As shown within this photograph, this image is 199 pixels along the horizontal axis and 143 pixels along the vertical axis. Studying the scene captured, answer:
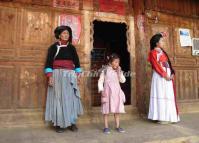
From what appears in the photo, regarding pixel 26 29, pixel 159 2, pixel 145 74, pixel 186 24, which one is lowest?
pixel 145 74

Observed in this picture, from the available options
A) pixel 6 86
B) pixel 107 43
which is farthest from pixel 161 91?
pixel 107 43

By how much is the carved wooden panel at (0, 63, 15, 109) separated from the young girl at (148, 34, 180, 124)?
2881mm

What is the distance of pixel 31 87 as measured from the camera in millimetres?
5145

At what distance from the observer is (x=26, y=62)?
202 inches

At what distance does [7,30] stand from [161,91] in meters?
3.35

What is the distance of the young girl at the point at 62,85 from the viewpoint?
183 inches

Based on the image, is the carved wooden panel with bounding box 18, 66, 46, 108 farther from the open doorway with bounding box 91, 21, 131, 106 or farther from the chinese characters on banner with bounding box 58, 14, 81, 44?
the open doorway with bounding box 91, 21, 131, 106

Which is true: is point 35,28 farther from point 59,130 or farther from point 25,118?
point 59,130

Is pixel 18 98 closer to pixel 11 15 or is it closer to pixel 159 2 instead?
pixel 11 15

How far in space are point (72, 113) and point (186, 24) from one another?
13.9ft

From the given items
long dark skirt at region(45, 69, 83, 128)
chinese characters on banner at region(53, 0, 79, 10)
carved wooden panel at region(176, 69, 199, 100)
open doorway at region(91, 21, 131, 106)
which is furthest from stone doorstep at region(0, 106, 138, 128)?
open doorway at region(91, 21, 131, 106)

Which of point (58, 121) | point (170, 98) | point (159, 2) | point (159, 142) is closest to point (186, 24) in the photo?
point (159, 2)

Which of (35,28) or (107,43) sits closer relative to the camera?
(35,28)

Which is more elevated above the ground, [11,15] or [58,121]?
[11,15]
